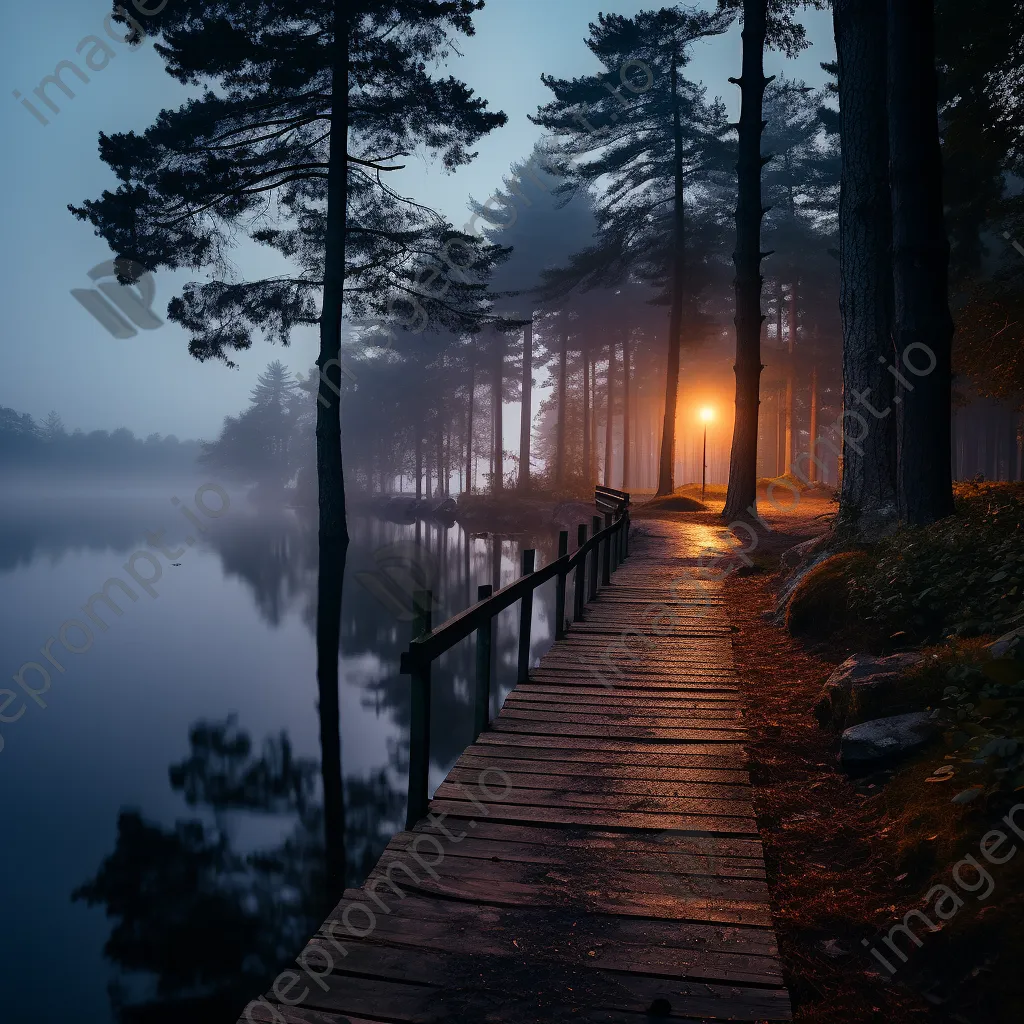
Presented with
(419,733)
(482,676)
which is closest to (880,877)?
(419,733)

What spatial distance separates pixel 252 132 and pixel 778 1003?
71.4 ft

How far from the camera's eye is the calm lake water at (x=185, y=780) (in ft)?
15.8

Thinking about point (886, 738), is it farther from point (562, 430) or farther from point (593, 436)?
point (593, 436)

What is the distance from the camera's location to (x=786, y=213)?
1785 inches

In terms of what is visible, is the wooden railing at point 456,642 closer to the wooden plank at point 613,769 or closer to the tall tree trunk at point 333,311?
the wooden plank at point 613,769

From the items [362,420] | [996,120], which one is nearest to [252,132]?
[996,120]

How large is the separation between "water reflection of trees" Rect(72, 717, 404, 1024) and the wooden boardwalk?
1556 millimetres

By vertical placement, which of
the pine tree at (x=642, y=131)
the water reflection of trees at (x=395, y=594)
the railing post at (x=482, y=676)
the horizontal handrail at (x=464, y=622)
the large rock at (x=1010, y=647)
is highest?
the pine tree at (x=642, y=131)

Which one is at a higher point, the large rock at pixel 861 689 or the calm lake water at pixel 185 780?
the large rock at pixel 861 689

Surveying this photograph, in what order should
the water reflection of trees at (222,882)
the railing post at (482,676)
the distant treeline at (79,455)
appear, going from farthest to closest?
the distant treeline at (79,455), the railing post at (482,676), the water reflection of trees at (222,882)

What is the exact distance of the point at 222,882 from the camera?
571 centimetres

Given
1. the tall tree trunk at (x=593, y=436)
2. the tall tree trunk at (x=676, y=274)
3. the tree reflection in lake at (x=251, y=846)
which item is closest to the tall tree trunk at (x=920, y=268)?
the tree reflection in lake at (x=251, y=846)

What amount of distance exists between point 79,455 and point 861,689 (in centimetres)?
21379

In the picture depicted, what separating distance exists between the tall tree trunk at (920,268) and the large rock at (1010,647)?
179 inches
